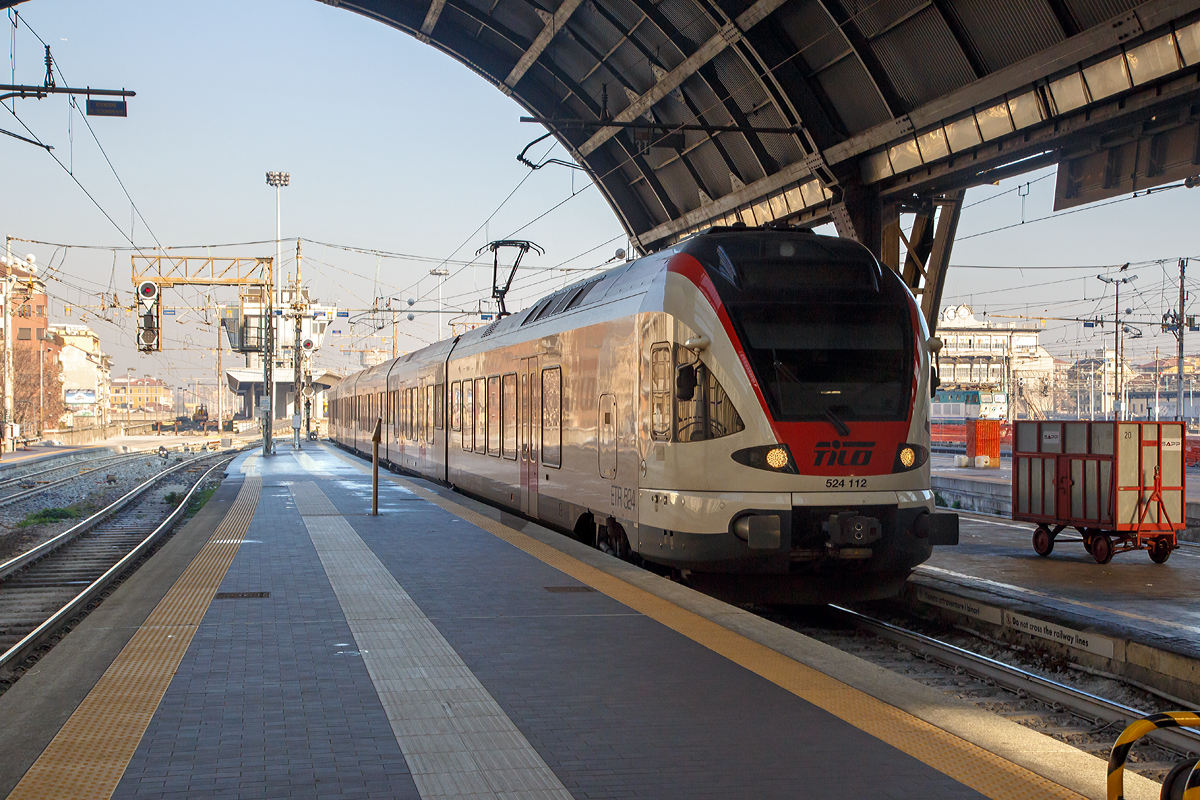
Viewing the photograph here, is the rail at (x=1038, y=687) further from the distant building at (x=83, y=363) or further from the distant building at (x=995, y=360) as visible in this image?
the distant building at (x=83, y=363)

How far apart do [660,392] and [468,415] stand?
30.6 ft

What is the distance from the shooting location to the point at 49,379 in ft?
271

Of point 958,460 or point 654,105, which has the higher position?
point 654,105

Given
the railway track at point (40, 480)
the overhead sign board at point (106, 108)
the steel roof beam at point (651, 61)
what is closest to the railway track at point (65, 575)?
the railway track at point (40, 480)

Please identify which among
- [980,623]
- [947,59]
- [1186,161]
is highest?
[947,59]

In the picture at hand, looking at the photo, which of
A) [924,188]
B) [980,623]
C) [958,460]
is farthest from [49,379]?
[980,623]

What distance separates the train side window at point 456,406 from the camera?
19.4 metres

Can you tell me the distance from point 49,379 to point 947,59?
83881mm

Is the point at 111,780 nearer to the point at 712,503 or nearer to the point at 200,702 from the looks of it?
the point at 200,702

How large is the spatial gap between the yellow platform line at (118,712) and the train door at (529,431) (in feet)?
18.6

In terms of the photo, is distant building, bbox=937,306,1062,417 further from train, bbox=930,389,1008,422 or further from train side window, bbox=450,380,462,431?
train side window, bbox=450,380,462,431

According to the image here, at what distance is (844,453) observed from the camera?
934cm

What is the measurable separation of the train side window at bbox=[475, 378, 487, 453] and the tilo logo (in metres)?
8.82

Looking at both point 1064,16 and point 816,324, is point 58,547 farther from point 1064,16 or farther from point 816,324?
point 1064,16
